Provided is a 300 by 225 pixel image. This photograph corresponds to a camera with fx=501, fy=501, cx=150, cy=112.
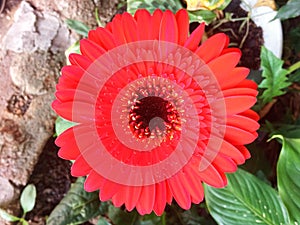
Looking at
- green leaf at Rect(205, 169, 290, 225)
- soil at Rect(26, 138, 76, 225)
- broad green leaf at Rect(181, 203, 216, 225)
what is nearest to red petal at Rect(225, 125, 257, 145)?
green leaf at Rect(205, 169, 290, 225)

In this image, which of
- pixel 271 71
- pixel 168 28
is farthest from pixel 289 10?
pixel 168 28

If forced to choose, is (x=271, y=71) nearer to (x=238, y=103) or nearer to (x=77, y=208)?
(x=238, y=103)

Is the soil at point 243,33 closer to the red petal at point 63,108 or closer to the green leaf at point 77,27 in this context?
the green leaf at point 77,27

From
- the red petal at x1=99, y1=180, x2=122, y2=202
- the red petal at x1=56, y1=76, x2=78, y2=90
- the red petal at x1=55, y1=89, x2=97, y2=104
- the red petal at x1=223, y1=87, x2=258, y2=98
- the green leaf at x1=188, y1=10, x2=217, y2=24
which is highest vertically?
the green leaf at x1=188, y1=10, x2=217, y2=24

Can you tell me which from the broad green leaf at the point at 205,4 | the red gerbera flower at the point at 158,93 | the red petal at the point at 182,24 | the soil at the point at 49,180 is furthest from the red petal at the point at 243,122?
the soil at the point at 49,180

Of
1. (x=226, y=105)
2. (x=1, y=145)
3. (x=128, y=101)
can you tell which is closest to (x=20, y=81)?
(x=1, y=145)

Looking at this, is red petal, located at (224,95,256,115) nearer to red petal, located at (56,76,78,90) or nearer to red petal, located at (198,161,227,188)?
red petal, located at (198,161,227,188)

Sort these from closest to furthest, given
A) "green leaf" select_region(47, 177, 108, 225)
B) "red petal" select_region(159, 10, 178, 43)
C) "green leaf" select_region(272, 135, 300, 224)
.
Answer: "red petal" select_region(159, 10, 178, 43)
"green leaf" select_region(272, 135, 300, 224)
"green leaf" select_region(47, 177, 108, 225)
